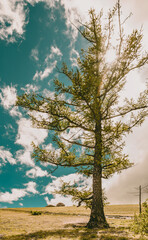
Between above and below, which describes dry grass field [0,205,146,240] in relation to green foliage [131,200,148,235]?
below

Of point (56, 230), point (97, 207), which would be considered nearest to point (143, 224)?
point (97, 207)

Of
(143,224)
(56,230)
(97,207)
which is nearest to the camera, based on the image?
(143,224)

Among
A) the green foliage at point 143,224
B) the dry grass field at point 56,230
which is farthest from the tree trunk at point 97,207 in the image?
the green foliage at point 143,224

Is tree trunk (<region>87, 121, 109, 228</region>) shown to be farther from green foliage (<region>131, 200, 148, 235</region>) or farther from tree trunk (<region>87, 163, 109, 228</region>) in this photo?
green foliage (<region>131, 200, 148, 235</region>)

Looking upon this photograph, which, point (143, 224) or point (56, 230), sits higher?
point (143, 224)

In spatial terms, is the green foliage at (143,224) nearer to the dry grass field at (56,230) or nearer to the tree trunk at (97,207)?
the dry grass field at (56,230)

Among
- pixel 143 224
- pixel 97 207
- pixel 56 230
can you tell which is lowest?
pixel 56 230

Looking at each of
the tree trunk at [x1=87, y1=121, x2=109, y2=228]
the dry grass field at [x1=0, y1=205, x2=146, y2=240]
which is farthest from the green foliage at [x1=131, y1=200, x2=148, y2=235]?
the tree trunk at [x1=87, y1=121, x2=109, y2=228]

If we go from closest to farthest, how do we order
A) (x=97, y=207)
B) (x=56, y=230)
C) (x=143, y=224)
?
(x=143, y=224) → (x=56, y=230) → (x=97, y=207)

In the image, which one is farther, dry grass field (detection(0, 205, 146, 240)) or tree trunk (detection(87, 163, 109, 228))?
tree trunk (detection(87, 163, 109, 228))

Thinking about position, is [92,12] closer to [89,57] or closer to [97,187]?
[89,57]

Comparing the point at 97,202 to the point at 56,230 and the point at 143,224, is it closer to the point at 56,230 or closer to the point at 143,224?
the point at 56,230

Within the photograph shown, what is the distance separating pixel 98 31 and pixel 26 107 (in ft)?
23.5

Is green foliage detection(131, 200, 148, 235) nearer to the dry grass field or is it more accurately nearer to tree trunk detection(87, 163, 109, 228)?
the dry grass field
